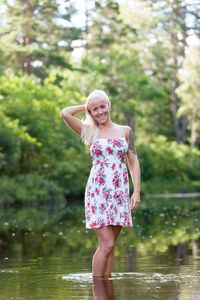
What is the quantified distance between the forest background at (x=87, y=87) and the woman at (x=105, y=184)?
27193mm

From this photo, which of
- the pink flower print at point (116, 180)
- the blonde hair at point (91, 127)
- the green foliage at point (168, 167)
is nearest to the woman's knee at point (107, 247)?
the pink flower print at point (116, 180)

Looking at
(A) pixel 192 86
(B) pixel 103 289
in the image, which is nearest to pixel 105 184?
(B) pixel 103 289

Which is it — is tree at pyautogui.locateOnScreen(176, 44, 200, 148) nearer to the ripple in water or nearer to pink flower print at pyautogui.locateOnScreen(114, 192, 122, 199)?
the ripple in water

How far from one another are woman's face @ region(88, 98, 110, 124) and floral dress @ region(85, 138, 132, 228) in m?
0.20

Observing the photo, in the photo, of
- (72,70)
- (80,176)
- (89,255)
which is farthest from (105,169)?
(72,70)

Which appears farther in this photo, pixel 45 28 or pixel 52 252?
pixel 45 28

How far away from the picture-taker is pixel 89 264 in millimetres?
10453

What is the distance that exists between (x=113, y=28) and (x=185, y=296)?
6112cm

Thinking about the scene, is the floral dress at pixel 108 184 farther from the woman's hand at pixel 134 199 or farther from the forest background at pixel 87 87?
the forest background at pixel 87 87

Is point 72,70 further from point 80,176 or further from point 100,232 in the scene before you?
point 100,232

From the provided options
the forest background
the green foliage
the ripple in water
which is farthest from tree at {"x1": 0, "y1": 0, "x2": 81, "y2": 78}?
the ripple in water

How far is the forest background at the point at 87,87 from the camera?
132 feet

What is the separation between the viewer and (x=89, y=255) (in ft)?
39.1

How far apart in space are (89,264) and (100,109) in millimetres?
2620
